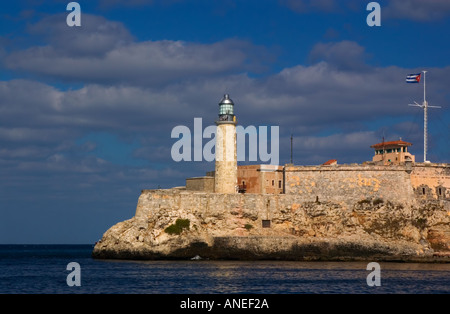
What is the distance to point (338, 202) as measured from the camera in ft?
180

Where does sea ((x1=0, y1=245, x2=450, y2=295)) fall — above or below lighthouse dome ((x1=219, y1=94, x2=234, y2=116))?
below

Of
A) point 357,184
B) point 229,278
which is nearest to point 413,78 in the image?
point 357,184

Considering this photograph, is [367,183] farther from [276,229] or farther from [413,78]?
[413,78]

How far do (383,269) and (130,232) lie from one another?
1891 cm

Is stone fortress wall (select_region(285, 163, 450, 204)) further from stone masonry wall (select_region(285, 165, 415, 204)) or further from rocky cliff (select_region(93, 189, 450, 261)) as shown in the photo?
rocky cliff (select_region(93, 189, 450, 261))

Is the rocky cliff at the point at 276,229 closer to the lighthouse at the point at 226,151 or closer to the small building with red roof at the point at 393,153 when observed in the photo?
the lighthouse at the point at 226,151

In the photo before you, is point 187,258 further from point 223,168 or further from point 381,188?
point 381,188

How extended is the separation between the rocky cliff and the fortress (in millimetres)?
73

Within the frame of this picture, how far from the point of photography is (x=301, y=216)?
54.9 m

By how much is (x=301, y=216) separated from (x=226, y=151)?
768 centimetres

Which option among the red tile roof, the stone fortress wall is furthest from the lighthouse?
the red tile roof

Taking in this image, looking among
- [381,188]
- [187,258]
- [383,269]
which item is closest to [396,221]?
[381,188]

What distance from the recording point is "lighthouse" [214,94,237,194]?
56344mm
